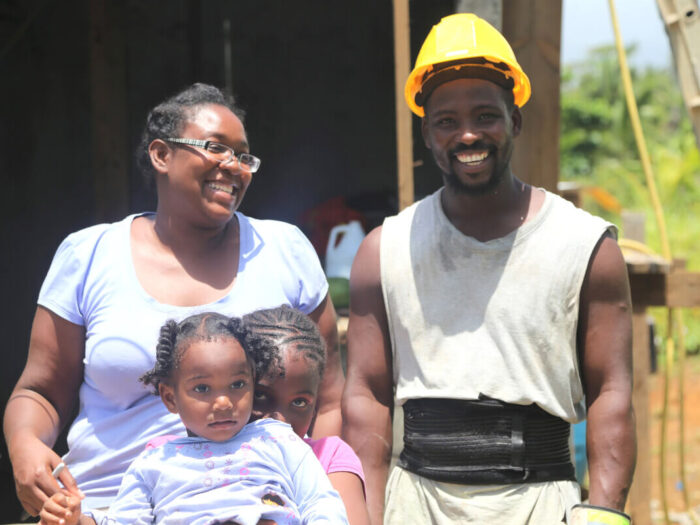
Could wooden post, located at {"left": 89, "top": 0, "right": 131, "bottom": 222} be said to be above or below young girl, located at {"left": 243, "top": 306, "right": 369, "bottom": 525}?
above

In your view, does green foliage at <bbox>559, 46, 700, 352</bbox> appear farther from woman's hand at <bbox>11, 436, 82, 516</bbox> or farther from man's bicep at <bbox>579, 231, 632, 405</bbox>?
woman's hand at <bbox>11, 436, 82, 516</bbox>

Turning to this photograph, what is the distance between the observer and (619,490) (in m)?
2.55

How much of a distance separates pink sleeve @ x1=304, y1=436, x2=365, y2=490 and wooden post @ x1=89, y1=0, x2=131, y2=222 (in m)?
4.20

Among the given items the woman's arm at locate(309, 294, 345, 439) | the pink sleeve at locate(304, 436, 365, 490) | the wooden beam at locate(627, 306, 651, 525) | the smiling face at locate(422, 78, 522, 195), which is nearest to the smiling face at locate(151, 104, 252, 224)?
the woman's arm at locate(309, 294, 345, 439)

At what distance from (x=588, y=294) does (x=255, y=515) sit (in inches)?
44.8

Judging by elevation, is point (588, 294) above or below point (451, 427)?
above

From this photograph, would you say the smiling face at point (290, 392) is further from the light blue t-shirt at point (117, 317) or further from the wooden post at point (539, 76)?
the wooden post at point (539, 76)

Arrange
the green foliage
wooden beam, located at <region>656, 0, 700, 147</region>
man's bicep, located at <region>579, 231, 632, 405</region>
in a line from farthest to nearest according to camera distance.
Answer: the green foliage → wooden beam, located at <region>656, 0, 700, 147</region> → man's bicep, located at <region>579, 231, 632, 405</region>

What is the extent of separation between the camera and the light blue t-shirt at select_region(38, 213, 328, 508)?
271cm

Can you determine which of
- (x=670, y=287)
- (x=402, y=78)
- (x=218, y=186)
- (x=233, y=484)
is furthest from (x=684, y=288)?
(x=233, y=484)

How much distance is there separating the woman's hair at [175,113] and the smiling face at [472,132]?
2.53 ft

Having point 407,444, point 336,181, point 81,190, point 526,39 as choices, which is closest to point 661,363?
point 336,181

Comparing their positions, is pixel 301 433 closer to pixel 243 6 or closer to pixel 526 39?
pixel 526 39

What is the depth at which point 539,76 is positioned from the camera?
386cm
